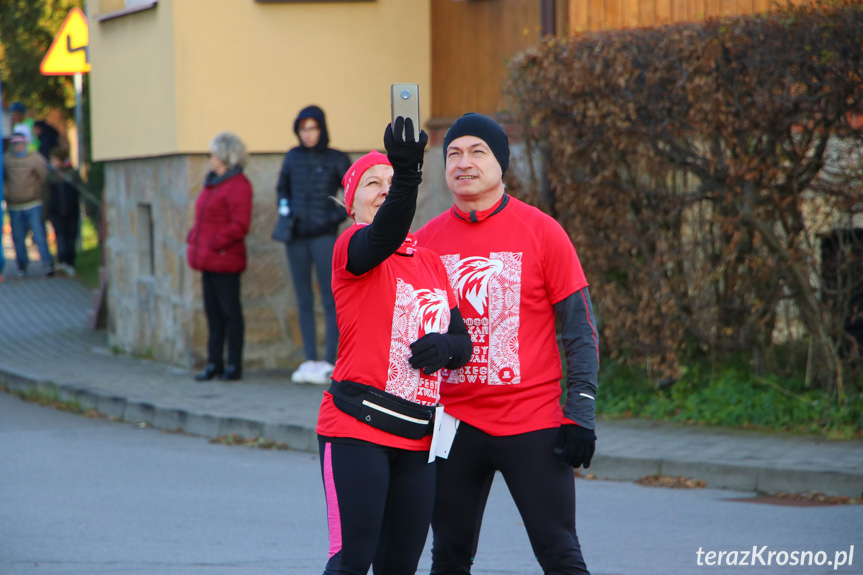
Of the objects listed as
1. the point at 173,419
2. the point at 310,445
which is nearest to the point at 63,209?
the point at 173,419

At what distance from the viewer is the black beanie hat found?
153 inches

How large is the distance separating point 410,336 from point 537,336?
0.47m

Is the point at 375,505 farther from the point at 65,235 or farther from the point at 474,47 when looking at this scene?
the point at 65,235

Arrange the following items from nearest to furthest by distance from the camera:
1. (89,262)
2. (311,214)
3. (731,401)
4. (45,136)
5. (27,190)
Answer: (731,401) < (311,214) < (27,190) < (89,262) < (45,136)

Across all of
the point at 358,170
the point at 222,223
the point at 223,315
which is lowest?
the point at 223,315

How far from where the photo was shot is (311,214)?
10.1 m

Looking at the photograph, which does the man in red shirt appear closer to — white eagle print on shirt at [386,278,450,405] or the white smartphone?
white eagle print on shirt at [386,278,450,405]

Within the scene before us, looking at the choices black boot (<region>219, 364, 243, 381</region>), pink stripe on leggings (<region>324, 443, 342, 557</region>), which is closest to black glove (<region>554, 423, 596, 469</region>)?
pink stripe on leggings (<region>324, 443, 342, 557</region>)

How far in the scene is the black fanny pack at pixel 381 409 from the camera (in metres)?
3.61

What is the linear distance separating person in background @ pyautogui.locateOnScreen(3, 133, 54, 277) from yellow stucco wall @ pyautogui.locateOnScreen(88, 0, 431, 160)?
6.86 meters

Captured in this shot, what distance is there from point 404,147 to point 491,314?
0.79m

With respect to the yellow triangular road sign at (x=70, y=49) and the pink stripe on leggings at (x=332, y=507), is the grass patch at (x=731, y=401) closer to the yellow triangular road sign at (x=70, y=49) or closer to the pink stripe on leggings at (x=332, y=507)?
the pink stripe on leggings at (x=332, y=507)

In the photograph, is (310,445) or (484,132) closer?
(484,132)

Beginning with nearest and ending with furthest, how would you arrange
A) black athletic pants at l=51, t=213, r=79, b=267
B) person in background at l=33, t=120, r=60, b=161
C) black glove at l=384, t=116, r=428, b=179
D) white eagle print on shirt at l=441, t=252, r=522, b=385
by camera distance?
1. black glove at l=384, t=116, r=428, b=179
2. white eagle print on shirt at l=441, t=252, r=522, b=385
3. black athletic pants at l=51, t=213, r=79, b=267
4. person in background at l=33, t=120, r=60, b=161
